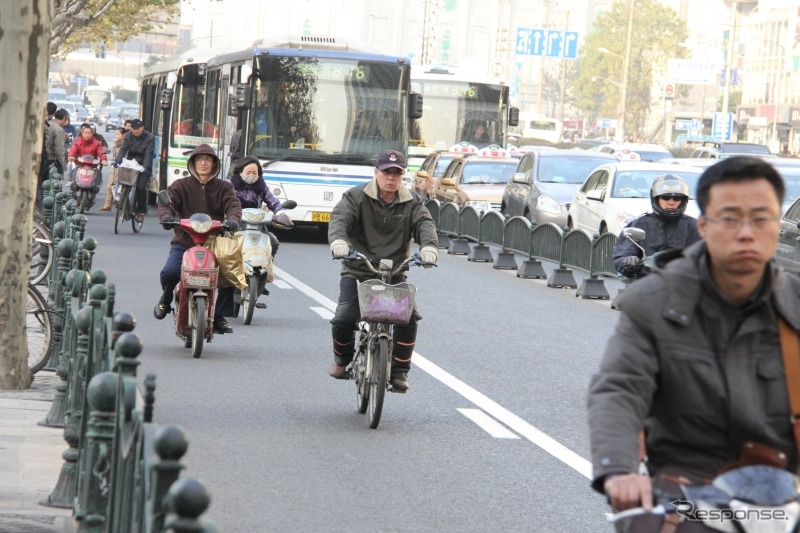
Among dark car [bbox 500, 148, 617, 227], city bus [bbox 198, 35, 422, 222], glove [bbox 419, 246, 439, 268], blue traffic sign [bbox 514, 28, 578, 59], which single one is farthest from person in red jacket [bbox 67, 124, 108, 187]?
blue traffic sign [bbox 514, 28, 578, 59]

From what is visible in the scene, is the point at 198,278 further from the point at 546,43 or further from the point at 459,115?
the point at 546,43

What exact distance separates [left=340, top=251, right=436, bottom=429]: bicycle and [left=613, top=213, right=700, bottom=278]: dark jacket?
135 cm

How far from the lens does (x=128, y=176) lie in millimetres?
24391

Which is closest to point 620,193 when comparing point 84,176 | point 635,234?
point 84,176

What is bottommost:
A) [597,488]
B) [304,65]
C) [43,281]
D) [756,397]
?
[43,281]

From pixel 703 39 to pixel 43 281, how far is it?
12730cm

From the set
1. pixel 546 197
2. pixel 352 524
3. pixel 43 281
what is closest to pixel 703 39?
pixel 546 197

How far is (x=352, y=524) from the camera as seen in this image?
666 centimetres

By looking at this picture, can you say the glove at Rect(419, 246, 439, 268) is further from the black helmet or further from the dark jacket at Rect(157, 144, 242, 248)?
the dark jacket at Rect(157, 144, 242, 248)

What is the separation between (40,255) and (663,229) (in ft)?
26.8

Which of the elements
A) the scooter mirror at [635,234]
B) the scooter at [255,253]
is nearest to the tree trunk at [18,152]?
the scooter mirror at [635,234]

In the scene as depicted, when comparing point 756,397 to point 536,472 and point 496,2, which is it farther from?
point 496,2

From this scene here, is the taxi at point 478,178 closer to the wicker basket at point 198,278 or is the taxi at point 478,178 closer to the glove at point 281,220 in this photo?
the glove at point 281,220

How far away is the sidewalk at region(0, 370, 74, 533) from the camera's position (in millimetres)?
6445
